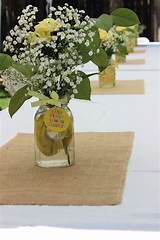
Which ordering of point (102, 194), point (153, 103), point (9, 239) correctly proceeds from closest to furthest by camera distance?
point (9, 239), point (102, 194), point (153, 103)

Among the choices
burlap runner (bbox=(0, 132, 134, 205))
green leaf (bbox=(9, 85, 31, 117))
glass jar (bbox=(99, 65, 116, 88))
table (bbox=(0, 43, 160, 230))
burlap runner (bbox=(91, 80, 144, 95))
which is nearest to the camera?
table (bbox=(0, 43, 160, 230))

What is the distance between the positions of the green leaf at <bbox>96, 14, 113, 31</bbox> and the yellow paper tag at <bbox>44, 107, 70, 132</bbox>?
196 mm

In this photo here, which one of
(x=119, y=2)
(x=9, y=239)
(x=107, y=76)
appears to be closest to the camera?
(x=9, y=239)

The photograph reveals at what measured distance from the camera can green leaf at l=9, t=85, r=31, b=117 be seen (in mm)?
1211

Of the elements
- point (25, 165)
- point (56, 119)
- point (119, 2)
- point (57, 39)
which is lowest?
point (119, 2)

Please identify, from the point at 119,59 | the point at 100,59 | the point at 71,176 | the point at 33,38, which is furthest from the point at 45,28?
the point at 119,59

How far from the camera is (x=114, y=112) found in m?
2.00

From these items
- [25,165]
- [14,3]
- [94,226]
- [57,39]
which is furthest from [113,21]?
[14,3]

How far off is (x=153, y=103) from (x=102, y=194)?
1074 millimetres

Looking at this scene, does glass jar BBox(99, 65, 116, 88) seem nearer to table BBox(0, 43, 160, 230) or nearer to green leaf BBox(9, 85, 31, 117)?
table BBox(0, 43, 160, 230)

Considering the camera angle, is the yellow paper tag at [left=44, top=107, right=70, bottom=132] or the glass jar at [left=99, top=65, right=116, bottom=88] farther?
the glass jar at [left=99, top=65, right=116, bottom=88]

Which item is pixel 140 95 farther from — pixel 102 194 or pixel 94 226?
pixel 94 226

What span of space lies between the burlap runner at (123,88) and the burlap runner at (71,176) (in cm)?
94

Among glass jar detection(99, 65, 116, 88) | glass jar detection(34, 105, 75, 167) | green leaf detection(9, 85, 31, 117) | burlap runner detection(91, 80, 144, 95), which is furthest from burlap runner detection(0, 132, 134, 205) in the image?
glass jar detection(99, 65, 116, 88)
